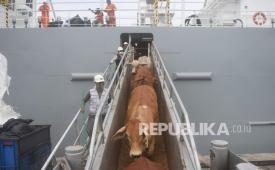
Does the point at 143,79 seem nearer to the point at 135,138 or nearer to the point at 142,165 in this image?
the point at 135,138

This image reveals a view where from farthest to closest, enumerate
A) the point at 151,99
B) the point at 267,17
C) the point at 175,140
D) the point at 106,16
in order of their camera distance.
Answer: the point at 267,17
the point at 106,16
the point at 151,99
the point at 175,140

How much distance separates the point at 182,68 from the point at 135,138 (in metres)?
4.05

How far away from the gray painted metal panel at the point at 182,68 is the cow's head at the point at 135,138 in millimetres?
3596

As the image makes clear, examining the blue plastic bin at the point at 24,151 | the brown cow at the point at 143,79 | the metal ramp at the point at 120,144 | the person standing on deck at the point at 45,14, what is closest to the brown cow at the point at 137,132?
the metal ramp at the point at 120,144

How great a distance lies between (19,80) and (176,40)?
12.3 feet

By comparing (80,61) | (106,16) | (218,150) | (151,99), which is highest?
(106,16)

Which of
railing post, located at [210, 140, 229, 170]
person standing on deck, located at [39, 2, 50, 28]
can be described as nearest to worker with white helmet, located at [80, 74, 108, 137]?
railing post, located at [210, 140, 229, 170]

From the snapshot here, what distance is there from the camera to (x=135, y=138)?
338cm

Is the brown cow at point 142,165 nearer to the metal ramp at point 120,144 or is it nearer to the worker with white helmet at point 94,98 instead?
the metal ramp at point 120,144

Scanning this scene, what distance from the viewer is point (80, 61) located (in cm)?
712

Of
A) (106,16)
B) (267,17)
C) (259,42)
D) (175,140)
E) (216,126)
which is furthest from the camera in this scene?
(267,17)

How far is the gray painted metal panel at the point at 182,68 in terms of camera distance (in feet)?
22.7

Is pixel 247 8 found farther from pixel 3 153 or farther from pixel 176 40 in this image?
pixel 3 153

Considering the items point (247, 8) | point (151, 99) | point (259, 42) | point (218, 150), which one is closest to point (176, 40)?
point (259, 42)
